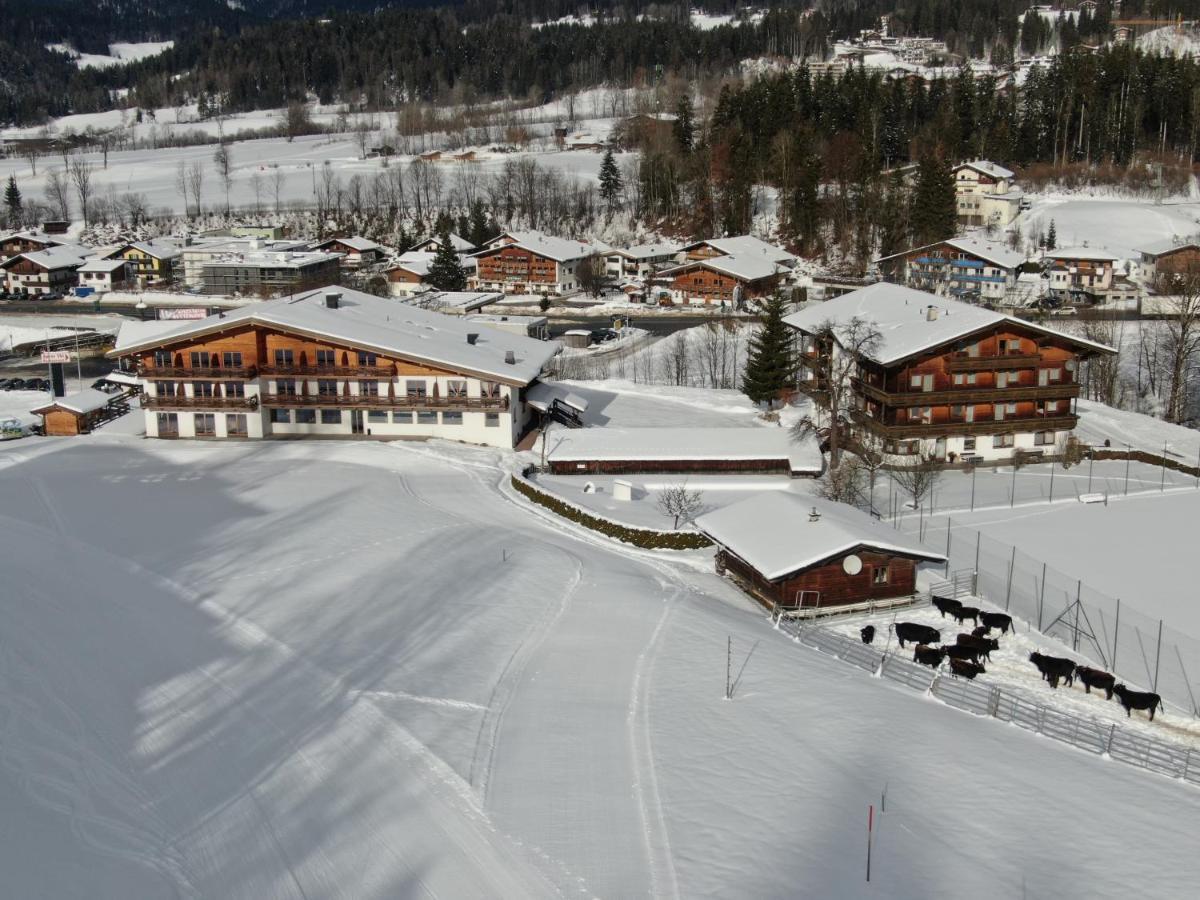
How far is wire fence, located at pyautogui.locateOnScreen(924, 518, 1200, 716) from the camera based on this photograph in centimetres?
2378

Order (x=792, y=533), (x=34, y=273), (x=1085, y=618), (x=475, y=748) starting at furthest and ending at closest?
(x=34, y=273) < (x=792, y=533) < (x=1085, y=618) < (x=475, y=748)

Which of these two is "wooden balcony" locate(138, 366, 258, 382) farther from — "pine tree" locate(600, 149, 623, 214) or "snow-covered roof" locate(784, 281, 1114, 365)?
"pine tree" locate(600, 149, 623, 214)

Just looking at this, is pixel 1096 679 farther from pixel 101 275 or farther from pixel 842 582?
pixel 101 275

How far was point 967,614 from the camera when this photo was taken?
86.9 ft

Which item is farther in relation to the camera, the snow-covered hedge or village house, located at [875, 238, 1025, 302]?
village house, located at [875, 238, 1025, 302]

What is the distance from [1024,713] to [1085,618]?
5.85 metres

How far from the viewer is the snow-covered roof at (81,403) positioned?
44.5m

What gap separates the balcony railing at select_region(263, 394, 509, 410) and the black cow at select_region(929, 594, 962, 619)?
19.2 metres

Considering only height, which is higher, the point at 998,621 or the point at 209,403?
the point at 209,403

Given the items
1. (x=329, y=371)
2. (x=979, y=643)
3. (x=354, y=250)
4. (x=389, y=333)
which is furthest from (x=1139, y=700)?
(x=354, y=250)

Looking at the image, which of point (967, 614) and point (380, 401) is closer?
point (967, 614)

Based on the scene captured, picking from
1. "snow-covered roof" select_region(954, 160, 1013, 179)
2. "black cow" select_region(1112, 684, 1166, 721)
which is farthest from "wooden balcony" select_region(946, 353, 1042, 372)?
"snow-covered roof" select_region(954, 160, 1013, 179)

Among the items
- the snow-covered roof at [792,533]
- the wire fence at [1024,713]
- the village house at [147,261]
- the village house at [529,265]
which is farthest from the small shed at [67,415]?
the village house at [147,261]

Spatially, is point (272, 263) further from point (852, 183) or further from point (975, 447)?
point (975, 447)
